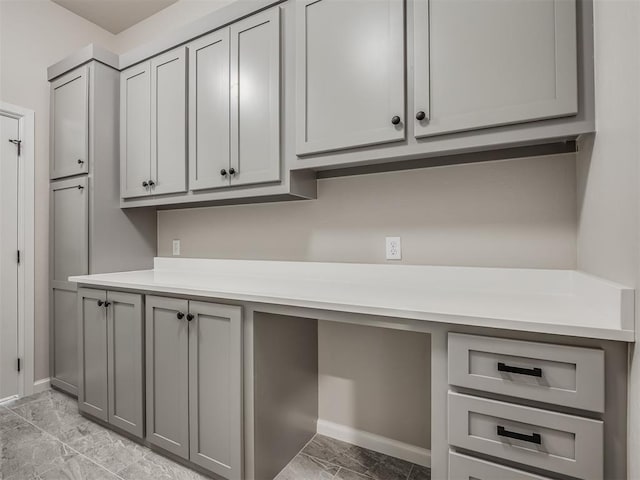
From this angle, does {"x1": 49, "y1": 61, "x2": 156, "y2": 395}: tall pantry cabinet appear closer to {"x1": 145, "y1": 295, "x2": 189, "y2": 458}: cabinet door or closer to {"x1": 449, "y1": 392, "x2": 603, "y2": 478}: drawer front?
{"x1": 145, "y1": 295, "x2": 189, "y2": 458}: cabinet door

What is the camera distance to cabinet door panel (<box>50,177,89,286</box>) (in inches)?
90.4

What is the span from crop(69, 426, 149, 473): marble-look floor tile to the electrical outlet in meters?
1.65

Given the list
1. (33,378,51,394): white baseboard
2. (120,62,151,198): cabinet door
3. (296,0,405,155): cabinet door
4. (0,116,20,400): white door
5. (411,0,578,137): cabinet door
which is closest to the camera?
(411,0,578,137): cabinet door

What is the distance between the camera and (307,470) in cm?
166

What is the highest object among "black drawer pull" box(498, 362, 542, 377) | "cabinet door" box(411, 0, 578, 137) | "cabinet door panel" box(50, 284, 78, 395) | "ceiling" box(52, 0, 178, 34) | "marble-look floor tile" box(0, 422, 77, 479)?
"ceiling" box(52, 0, 178, 34)

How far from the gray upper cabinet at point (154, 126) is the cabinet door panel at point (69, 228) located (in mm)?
295

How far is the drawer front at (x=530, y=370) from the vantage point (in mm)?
883

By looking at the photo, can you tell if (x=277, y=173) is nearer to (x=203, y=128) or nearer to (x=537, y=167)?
(x=203, y=128)

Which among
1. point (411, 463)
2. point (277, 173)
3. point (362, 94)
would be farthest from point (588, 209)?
point (411, 463)

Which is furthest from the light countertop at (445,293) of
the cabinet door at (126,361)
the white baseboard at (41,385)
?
the white baseboard at (41,385)

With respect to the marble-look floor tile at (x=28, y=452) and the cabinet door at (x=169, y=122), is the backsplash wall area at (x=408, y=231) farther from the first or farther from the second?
the marble-look floor tile at (x=28, y=452)

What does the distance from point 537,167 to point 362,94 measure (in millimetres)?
809

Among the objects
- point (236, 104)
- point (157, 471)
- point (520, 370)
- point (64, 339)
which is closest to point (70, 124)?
point (236, 104)

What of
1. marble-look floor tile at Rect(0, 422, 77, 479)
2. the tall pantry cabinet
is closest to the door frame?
the tall pantry cabinet
